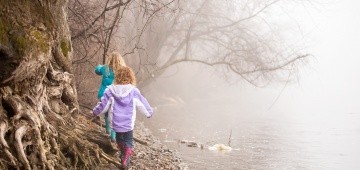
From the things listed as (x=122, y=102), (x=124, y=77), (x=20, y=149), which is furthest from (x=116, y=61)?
(x=20, y=149)

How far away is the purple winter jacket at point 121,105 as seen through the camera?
7.17 meters

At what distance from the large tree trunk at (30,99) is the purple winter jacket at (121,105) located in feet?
2.47

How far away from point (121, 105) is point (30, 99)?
6.11 feet

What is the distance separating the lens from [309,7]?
25.3 metres

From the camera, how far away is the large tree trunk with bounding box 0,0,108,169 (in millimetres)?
5074

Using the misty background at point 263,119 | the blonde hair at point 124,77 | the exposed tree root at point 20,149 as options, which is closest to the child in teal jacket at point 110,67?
the blonde hair at point 124,77

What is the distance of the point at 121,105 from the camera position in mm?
7246

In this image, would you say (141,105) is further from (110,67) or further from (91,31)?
(91,31)

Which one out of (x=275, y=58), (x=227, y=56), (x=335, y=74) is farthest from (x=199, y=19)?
(x=335, y=74)

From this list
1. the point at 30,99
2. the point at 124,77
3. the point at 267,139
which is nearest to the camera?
the point at 30,99

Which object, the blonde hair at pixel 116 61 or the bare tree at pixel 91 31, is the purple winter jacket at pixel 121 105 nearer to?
the blonde hair at pixel 116 61

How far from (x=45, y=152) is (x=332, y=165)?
1279cm

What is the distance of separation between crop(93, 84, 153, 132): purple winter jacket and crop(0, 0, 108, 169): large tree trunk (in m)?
0.75

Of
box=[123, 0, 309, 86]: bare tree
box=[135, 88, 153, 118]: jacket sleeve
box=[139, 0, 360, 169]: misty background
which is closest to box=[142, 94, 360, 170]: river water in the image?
box=[139, 0, 360, 169]: misty background
